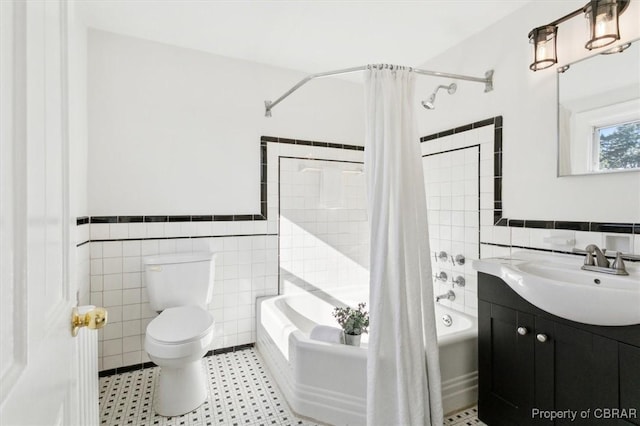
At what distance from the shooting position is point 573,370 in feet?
4.49

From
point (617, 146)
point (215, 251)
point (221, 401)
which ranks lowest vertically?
point (221, 401)

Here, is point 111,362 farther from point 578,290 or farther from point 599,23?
point 599,23

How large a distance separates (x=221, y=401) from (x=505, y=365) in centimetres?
165

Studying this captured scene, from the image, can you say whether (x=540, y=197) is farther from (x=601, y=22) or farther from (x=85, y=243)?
(x=85, y=243)

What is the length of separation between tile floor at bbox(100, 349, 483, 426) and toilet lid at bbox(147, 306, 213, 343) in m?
0.49

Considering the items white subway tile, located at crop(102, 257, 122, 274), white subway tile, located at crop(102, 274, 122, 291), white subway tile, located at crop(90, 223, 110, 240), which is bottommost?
white subway tile, located at crop(102, 274, 122, 291)

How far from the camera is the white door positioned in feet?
1.31

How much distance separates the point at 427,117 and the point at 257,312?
7.19 ft

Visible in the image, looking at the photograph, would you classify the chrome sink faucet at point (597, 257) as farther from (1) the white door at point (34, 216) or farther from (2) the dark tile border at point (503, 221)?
(1) the white door at point (34, 216)

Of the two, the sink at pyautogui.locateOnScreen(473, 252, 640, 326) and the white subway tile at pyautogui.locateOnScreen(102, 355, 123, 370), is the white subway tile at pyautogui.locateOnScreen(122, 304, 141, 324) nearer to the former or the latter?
the white subway tile at pyautogui.locateOnScreen(102, 355, 123, 370)

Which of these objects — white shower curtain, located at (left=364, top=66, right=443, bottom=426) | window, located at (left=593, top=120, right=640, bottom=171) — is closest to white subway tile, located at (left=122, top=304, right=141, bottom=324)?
white shower curtain, located at (left=364, top=66, right=443, bottom=426)

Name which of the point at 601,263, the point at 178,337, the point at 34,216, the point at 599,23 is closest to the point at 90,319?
the point at 34,216

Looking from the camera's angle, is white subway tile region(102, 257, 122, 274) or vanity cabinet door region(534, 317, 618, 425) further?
white subway tile region(102, 257, 122, 274)

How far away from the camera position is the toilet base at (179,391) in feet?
6.22
